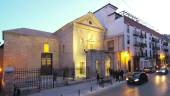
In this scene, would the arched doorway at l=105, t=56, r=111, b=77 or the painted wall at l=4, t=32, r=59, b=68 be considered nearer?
the painted wall at l=4, t=32, r=59, b=68

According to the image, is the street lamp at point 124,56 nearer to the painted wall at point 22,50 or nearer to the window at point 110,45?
the window at point 110,45

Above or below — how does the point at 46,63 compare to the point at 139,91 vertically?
above

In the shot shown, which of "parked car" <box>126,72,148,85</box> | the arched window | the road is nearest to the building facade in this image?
the arched window

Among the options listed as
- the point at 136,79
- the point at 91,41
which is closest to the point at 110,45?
the point at 91,41

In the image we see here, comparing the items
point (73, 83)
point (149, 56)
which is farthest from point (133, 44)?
point (73, 83)

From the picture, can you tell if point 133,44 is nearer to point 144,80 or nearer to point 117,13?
point 117,13

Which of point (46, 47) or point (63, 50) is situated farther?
point (63, 50)

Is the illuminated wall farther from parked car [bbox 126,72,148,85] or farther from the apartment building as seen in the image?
parked car [bbox 126,72,148,85]

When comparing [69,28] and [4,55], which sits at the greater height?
[69,28]

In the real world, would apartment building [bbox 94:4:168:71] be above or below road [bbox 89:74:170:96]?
above

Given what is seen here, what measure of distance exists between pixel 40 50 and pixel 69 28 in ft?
22.0

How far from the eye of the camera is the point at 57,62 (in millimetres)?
37031

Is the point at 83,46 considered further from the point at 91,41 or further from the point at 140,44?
the point at 140,44

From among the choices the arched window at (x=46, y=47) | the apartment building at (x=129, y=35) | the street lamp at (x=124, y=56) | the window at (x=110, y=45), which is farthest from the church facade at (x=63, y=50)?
the street lamp at (x=124, y=56)
